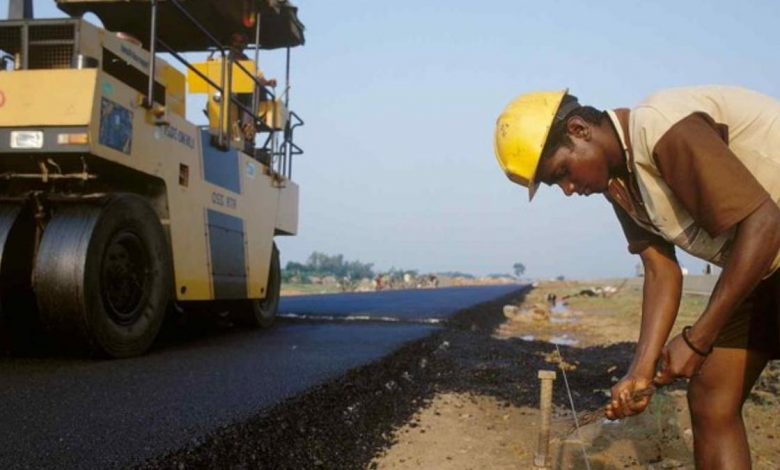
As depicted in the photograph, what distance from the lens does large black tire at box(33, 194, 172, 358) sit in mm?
4312

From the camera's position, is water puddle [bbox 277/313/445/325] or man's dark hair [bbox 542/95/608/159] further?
water puddle [bbox 277/313/445/325]

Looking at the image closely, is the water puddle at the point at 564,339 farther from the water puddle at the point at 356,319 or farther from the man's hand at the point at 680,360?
the man's hand at the point at 680,360

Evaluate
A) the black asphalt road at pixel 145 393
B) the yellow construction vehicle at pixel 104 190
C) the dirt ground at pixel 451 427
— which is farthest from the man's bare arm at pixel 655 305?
the yellow construction vehicle at pixel 104 190

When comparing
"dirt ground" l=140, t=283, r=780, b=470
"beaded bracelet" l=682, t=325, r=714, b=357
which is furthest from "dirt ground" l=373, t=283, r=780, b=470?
"beaded bracelet" l=682, t=325, r=714, b=357

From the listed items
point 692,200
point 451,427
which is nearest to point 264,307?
point 451,427

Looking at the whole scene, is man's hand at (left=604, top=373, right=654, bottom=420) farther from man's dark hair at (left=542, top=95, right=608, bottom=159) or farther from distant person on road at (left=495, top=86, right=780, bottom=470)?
man's dark hair at (left=542, top=95, right=608, bottom=159)

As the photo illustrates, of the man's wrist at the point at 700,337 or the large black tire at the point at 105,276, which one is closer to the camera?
the man's wrist at the point at 700,337

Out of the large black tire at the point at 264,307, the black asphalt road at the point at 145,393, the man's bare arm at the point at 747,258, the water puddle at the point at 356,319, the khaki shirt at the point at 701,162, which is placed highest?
the khaki shirt at the point at 701,162

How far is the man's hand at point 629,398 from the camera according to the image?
2.45 m

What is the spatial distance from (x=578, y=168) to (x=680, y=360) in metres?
0.68

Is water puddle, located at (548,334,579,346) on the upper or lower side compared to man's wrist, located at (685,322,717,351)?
lower

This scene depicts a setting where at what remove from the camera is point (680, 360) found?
2186 mm

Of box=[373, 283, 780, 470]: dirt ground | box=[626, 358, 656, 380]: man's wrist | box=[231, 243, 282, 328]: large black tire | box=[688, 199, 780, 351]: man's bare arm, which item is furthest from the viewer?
box=[231, 243, 282, 328]: large black tire

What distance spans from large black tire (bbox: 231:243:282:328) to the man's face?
5761 millimetres
